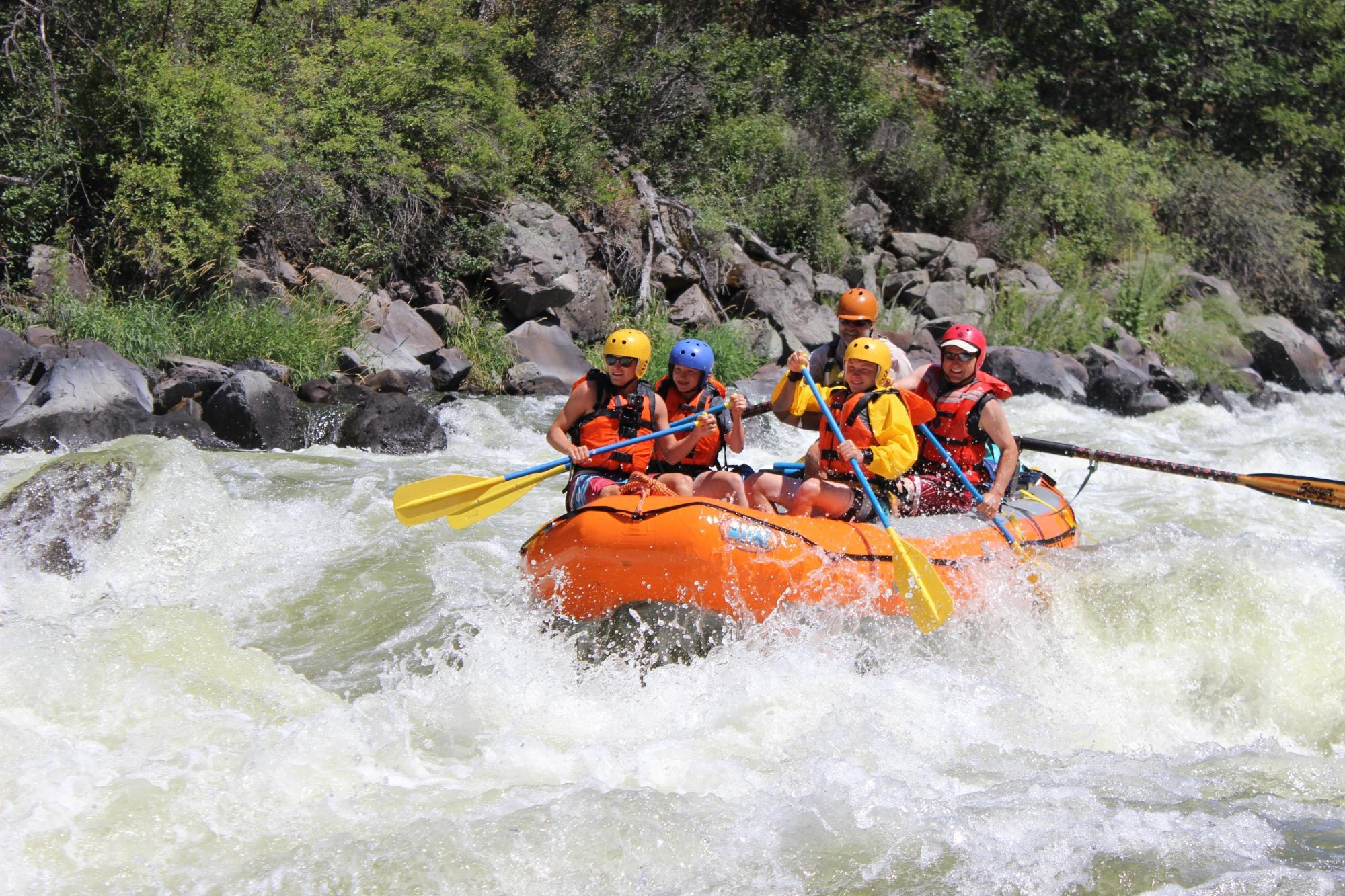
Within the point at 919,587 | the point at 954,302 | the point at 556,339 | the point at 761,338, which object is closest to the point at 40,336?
the point at 556,339

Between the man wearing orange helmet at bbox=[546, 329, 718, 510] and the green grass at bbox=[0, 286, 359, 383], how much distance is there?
4967mm

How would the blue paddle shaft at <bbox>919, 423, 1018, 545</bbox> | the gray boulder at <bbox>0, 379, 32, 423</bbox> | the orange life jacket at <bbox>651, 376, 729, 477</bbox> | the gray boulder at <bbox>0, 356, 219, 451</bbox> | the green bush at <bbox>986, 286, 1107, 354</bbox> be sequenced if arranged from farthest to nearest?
the green bush at <bbox>986, 286, 1107, 354</bbox> < the gray boulder at <bbox>0, 379, 32, 423</bbox> < the gray boulder at <bbox>0, 356, 219, 451</bbox> < the blue paddle shaft at <bbox>919, 423, 1018, 545</bbox> < the orange life jacket at <bbox>651, 376, 729, 477</bbox>

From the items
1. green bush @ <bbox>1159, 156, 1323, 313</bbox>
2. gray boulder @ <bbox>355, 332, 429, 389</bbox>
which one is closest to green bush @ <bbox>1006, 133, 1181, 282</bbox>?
green bush @ <bbox>1159, 156, 1323, 313</bbox>

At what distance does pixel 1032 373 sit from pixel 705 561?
31.3 ft

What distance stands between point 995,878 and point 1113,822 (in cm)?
52

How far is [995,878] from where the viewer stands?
314cm

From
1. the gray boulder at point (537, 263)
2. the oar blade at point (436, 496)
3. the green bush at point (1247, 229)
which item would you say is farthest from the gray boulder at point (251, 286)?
the green bush at point (1247, 229)

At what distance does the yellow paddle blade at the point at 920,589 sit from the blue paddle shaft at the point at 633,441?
1.03 m

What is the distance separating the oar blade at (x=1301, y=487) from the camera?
604cm

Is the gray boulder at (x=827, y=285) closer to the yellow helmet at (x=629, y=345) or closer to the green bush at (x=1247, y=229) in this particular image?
the green bush at (x=1247, y=229)

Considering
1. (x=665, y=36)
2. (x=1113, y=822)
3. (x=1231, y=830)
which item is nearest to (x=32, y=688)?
(x=1113, y=822)

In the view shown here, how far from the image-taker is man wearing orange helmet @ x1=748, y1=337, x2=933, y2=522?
514 centimetres

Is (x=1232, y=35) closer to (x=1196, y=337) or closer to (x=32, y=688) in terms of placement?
(x=1196, y=337)

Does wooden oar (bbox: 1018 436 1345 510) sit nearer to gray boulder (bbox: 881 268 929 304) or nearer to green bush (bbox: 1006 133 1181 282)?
gray boulder (bbox: 881 268 929 304)
